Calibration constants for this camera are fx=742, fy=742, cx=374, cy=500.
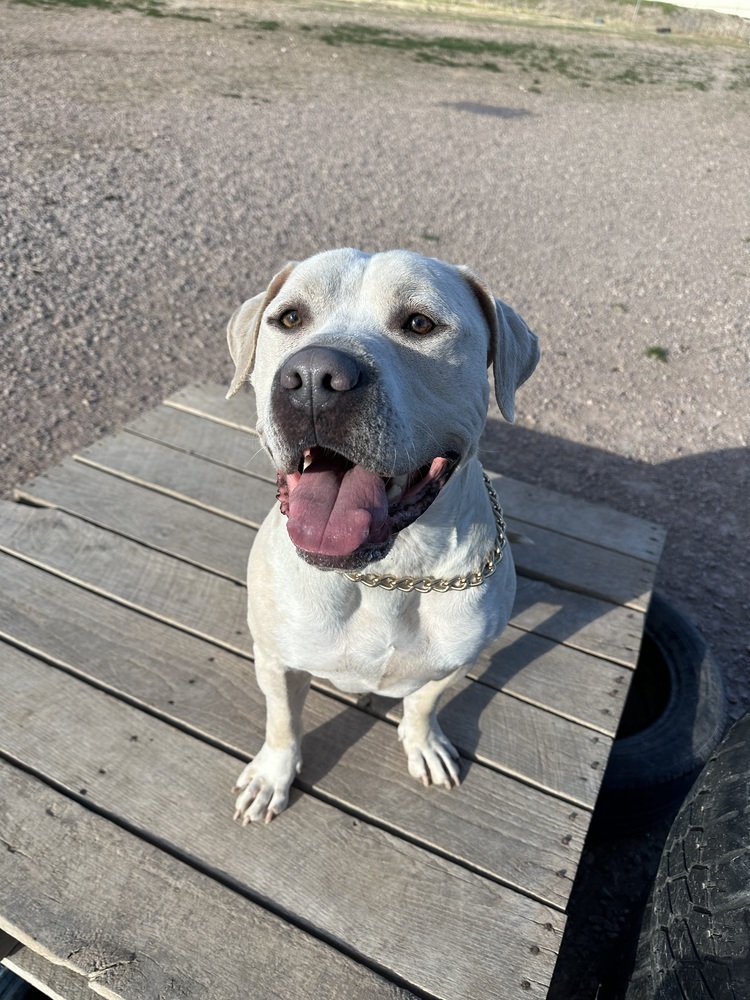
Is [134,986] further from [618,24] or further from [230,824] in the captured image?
[618,24]

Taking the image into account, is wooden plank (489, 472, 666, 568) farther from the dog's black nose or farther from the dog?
the dog's black nose

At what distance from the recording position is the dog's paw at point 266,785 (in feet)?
8.24

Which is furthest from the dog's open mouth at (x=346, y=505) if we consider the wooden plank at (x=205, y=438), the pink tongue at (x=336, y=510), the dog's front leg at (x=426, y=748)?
the wooden plank at (x=205, y=438)

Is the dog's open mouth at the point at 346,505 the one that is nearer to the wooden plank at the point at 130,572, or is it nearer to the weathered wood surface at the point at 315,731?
the weathered wood surface at the point at 315,731

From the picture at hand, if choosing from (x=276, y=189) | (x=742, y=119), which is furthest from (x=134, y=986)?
(x=742, y=119)

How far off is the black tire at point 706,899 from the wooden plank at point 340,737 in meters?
0.30

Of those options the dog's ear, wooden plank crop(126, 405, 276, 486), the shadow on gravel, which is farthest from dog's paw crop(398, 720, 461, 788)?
the shadow on gravel

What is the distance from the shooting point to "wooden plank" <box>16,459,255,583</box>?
3508 mm

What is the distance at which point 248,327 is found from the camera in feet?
8.12

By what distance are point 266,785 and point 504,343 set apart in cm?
168

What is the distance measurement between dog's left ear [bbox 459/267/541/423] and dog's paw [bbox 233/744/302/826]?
4.62 ft

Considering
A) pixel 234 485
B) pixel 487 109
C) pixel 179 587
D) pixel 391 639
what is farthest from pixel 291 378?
pixel 487 109

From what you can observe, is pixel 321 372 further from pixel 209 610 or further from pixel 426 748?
pixel 209 610

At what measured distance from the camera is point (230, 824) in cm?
251
